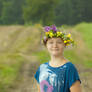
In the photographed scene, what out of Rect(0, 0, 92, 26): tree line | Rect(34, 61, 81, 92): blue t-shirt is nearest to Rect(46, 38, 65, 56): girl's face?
Rect(34, 61, 81, 92): blue t-shirt

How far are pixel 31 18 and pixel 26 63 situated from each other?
28883 mm

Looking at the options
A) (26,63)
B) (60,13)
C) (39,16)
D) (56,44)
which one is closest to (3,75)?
(26,63)

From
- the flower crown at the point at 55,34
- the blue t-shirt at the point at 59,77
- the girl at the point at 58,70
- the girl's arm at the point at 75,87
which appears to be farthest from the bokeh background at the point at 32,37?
the girl's arm at the point at 75,87

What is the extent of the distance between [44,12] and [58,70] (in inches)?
1445


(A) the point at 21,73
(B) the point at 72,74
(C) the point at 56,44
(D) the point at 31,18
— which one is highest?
(D) the point at 31,18

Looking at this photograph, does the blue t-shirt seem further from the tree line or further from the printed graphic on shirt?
the tree line

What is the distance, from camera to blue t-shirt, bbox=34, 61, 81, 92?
281 cm

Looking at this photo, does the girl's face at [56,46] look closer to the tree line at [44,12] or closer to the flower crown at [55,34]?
the flower crown at [55,34]

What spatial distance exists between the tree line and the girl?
3323cm

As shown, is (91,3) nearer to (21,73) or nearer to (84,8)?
(84,8)

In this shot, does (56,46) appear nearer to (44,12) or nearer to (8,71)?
(8,71)

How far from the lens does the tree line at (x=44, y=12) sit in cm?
3884

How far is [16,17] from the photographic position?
4606 cm

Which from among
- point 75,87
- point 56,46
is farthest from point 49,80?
point 56,46
